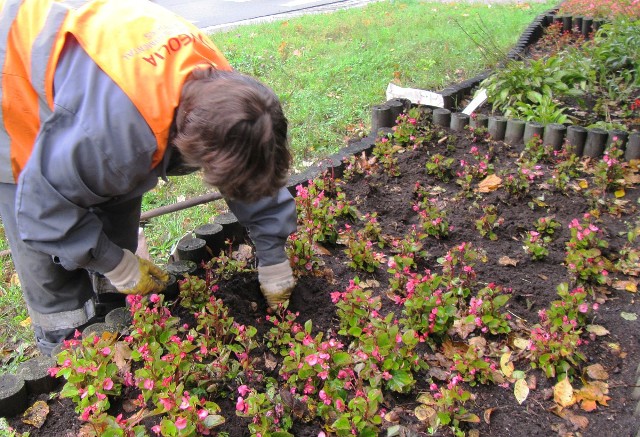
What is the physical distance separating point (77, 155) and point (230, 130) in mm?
489

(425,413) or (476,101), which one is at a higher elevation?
(425,413)

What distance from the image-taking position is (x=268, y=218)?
2.39 meters

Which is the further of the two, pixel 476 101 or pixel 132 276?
pixel 476 101

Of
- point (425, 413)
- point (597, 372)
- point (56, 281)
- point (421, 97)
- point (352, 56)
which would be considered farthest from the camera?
point (352, 56)

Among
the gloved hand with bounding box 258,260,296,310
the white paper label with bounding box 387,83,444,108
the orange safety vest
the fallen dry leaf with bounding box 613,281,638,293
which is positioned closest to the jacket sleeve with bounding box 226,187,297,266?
the gloved hand with bounding box 258,260,296,310

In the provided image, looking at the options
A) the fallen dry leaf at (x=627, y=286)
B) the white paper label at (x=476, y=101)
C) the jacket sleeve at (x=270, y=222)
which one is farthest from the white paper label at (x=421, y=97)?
the jacket sleeve at (x=270, y=222)

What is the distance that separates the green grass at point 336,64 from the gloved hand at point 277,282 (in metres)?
1.01

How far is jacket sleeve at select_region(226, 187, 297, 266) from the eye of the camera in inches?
93.7

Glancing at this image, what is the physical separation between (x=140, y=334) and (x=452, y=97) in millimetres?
3520

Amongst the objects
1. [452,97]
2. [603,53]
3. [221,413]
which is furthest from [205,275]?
[603,53]

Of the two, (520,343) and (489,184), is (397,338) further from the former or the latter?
(489,184)

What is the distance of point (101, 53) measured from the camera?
180 centimetres

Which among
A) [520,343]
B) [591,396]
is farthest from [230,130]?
[591,396]

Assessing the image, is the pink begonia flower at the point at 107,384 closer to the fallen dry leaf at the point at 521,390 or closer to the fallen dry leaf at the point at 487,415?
the fallen dry leaf at the point at 487,415
